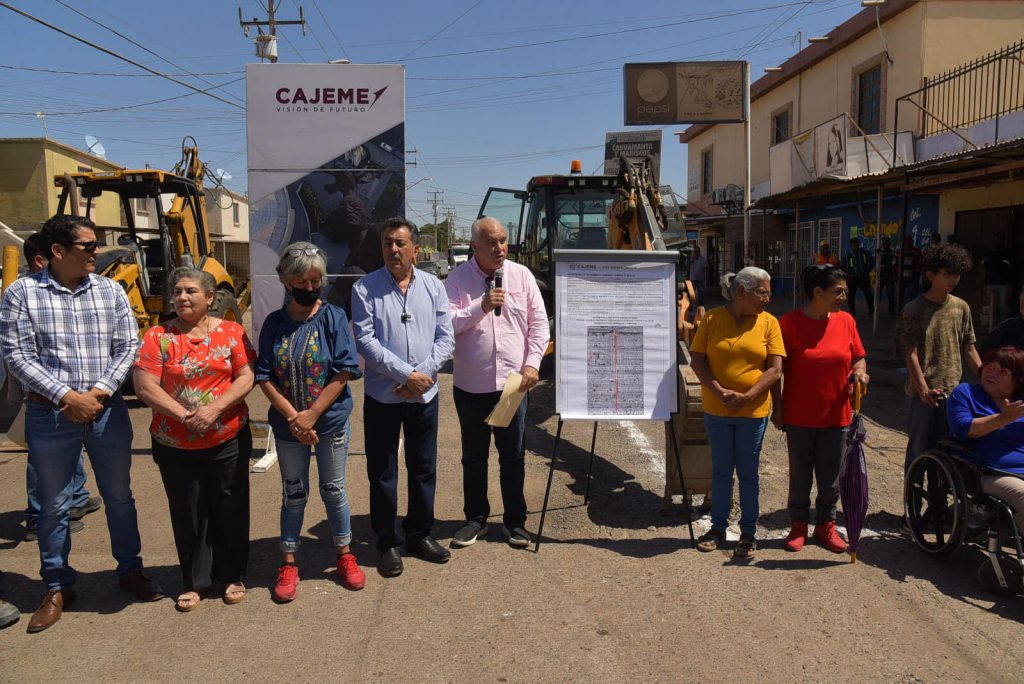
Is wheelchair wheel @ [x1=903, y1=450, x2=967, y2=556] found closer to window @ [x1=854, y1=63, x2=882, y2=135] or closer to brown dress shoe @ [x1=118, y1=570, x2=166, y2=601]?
brown dress shoe @ [x1=118, y1=570, x2=166, y2=601]

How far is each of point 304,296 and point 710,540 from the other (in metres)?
2.85

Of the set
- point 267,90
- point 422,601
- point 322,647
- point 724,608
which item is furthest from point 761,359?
point 267,90

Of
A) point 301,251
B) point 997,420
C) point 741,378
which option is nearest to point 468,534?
point 741,378

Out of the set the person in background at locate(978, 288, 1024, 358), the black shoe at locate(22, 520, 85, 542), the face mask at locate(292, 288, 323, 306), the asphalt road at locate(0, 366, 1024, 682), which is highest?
the face mask at locate(292, 288, 323, 306)

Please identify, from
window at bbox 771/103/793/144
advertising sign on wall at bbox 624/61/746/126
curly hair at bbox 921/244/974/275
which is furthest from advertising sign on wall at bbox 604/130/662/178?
curly hair at bbox 921/244/974/275

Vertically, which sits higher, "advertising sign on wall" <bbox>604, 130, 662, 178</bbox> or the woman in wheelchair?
"advertising sign on wall" <bbox>604, 130, 662, 178</bbox>

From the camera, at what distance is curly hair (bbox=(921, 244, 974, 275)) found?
459 cm

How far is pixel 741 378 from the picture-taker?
4.28 metres

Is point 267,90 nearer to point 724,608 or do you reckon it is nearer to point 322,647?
point 322,647

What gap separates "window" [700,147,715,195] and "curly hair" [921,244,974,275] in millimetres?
27119

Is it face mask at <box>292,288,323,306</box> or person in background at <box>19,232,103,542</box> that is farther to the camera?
person in background at <box>19,232,103,542</box>

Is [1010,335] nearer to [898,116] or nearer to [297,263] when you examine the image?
[297,263]

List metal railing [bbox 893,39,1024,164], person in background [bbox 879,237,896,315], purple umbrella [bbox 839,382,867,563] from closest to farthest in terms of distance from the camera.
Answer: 1. purple umbrella [bbox 839,382,867,563]
2. metal railing [bbox 893,39,1024,164]
3. person in background [bbox 879,237,896,315]

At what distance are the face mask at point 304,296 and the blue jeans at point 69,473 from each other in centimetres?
111
